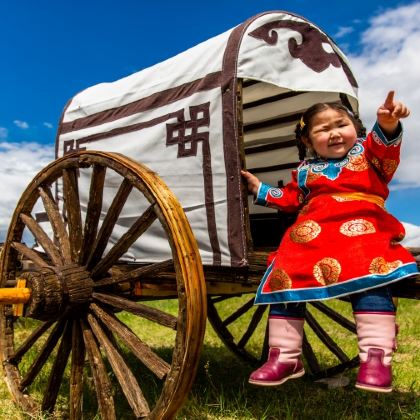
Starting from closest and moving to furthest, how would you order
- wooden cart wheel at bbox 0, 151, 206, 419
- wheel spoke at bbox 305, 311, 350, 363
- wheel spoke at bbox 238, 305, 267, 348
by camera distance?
wooden cart wheel at bbox 0, 151, 206, 419 < wheel spoke at bbox 305, 311, 350, 363 < wheel spoke at bbox 238, 305, 267, 348

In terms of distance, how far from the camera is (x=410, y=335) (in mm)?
6242

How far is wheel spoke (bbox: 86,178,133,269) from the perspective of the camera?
2.73m

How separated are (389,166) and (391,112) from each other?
28cm

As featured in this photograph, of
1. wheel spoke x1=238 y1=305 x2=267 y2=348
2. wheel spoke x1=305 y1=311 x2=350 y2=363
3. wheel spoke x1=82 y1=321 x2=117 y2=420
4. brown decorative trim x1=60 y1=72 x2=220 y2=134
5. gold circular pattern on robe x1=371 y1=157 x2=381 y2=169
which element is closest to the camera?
gold circular pattern on robe x1=371 y1=157 x2=381 y2=169

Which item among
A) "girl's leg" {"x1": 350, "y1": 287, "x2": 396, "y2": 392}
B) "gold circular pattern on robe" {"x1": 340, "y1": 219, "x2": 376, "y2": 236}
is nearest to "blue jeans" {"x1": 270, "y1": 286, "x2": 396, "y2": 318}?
"girl's leg" {"x1": 350, "y1": 287, "x2": 396, "y2": 392}

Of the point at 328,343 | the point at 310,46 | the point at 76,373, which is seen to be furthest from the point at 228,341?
the point at 310,46

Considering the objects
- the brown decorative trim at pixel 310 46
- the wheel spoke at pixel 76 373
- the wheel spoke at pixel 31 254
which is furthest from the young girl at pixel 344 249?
the wheel spoke at pixel 31 254

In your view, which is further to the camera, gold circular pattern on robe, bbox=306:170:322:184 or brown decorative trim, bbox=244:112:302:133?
brown decorative trim, bbox=244:112:302:133

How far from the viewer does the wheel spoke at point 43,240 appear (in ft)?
10.4

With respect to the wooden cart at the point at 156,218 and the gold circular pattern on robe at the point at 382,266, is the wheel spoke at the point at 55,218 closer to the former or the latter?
the wooden cart at the point at 156,218

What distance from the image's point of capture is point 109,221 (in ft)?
9.34

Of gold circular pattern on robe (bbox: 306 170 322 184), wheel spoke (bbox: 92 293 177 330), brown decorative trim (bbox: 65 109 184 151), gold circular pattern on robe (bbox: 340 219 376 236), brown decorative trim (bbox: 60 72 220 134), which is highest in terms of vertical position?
brown decorative trim (bbox: 60 72 220 134)

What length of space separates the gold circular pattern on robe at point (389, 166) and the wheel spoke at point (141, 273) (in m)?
1.06

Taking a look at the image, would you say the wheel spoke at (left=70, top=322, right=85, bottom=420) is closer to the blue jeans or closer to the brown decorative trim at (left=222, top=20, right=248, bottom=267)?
the brown decorative trim at (left=222, top=20, right=248, bottom=267)
